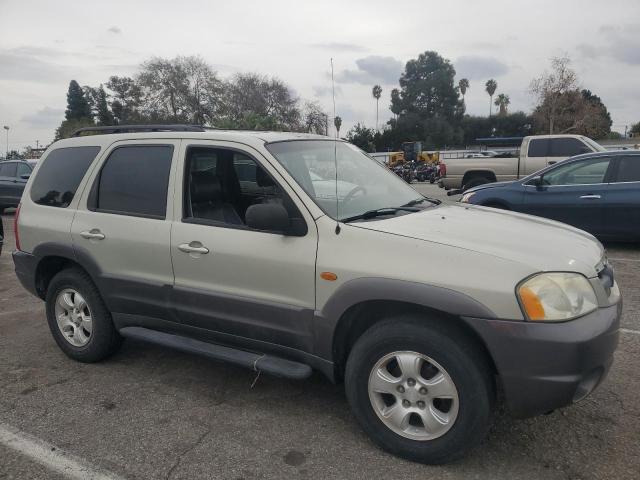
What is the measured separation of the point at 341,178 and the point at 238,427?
1.73 meters

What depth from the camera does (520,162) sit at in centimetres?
1411

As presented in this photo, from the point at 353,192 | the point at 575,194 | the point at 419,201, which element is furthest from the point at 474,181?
the point at 353,192

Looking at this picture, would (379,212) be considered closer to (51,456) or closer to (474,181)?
(51,456)

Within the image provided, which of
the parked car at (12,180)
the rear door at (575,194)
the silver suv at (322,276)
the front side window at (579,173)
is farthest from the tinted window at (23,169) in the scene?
the front side window at (579,173)

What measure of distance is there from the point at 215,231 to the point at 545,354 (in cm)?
206

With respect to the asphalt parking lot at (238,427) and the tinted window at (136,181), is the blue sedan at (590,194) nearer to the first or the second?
the asphalt parking lot at (238,427)

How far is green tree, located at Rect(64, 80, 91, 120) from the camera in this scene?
81.5 m

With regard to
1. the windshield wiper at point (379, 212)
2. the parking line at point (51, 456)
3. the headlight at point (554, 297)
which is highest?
the windshield wiper at point (379, 212)

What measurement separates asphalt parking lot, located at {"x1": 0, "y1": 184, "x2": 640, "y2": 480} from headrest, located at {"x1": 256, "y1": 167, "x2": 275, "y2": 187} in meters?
1.42

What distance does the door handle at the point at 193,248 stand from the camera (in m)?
3.48

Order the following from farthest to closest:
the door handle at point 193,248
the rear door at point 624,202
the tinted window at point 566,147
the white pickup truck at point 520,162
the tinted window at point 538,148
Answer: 1. the tinted window at point 538,148
2. the white pickup truck at point 520,162
3. the tinted window at point 566,147
4. the rear door at point 624,202
5. the door handle at point 193,248

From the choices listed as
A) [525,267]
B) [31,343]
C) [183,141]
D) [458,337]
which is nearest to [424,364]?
[458,337]

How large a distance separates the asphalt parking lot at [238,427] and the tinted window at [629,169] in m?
4.38

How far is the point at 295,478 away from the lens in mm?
2758
